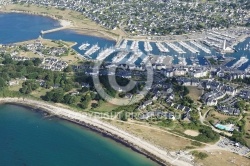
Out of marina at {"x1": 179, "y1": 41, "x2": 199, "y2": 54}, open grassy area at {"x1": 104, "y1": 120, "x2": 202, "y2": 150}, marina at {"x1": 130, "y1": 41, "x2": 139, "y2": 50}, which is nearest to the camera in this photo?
open grassy area at {"x1": 104, "y1": 120, "x2": 202, "y2": 150}

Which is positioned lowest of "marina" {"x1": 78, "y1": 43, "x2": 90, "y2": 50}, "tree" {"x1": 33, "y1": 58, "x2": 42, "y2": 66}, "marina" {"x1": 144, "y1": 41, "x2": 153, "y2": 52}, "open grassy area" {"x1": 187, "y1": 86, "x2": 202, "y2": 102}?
"open grassy area" {"x1": 187, "y1": 86, "x2": 202, "y2": 102}

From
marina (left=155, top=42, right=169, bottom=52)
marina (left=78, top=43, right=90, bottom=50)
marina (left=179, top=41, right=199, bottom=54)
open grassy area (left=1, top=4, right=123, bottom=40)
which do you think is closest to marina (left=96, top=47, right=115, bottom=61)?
marina (left=78, top=43, right=90, bottom=50)

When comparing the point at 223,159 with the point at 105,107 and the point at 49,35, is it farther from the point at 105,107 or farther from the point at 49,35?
the point at 49,35

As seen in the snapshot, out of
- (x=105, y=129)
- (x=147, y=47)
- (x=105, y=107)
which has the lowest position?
(x=105, y=129)

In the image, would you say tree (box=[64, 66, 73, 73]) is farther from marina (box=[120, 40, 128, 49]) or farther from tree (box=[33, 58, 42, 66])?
marina (box=[120, 40, 128, 49])

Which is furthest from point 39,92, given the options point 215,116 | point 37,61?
point 215,116

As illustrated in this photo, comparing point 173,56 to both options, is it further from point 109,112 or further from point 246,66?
point 109,112

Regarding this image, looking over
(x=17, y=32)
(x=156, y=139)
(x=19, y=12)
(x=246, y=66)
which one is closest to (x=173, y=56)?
(x=246, y=66)

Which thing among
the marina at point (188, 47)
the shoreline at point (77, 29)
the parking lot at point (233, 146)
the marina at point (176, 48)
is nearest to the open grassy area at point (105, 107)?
the parking lot at point (233, 146)
